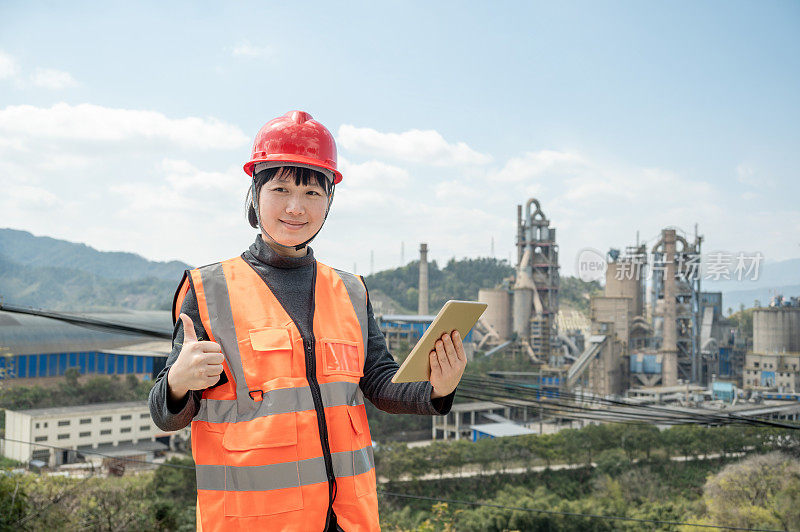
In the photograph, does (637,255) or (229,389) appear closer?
(229,389)

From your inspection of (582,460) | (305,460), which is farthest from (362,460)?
(582,460)

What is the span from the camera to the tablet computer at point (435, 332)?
1.11 meters

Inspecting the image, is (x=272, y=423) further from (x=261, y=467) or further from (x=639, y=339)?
(x=639, y=339)

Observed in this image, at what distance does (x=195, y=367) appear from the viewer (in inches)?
41.0

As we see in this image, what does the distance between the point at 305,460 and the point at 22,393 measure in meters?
25.7

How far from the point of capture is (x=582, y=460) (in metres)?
20.4

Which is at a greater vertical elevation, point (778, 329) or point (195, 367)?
point (195, 367)

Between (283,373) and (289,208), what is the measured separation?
0.35 meters

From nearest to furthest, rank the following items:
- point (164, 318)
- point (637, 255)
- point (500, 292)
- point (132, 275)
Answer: point (637, 255) < point (500, 292) < point (164, 318) < point (132, 275)

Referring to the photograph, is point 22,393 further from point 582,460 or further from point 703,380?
point 703,380

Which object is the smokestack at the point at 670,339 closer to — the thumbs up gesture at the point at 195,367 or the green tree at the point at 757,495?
the green tree at the point at 757,495

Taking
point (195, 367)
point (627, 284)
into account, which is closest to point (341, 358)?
point (195, 367)

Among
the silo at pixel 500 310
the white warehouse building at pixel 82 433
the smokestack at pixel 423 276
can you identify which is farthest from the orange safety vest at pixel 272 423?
the smokestack at pixel 423 276

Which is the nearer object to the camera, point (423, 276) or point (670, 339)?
point (670, 339)
